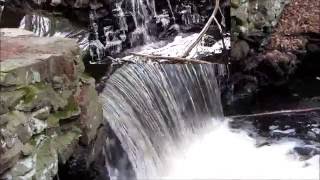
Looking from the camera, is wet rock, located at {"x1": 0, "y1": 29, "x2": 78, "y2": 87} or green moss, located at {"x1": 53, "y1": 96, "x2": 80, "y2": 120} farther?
green moss, located at {"x1": 53, "y1": 96, "x2": 80, "y2": 120}

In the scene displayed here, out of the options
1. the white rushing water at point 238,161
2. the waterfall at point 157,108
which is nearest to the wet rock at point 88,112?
the waterfall at point 157,108

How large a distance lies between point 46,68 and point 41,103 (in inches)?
15.3

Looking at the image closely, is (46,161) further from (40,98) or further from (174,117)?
(174,117)

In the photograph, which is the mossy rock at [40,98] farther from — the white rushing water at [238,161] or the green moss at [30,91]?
the white rushing water at [238,161]

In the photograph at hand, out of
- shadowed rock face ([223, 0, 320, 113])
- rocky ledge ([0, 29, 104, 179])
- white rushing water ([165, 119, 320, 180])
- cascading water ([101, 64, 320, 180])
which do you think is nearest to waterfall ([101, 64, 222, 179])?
cascading water ([101, 64, 320, 180])

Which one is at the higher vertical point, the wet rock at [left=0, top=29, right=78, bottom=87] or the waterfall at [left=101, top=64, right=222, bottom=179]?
the wet rock at [left=0, top=29, right=78, bottom=87]

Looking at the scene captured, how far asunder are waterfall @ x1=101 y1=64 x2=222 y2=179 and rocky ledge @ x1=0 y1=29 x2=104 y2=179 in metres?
0.68

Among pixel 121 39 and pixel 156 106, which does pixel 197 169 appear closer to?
pixel 156 106

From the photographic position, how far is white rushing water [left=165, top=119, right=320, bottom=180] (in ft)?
26.0

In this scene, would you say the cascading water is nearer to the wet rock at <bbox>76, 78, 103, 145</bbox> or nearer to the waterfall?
the waterfall

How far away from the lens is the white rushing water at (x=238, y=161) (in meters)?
7.93

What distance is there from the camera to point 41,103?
18.4ft

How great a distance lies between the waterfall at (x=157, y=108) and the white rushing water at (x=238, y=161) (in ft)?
0.79

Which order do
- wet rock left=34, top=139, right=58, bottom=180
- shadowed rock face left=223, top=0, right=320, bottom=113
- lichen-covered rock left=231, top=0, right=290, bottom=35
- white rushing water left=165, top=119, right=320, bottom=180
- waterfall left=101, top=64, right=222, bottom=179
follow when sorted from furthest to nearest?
1. lichen-covered rock left=231, top=0, right=290, bottom=35
2. shadowed rock face left=223, top=0, right=320, bottom=113
3. white rushing water left=165, top=119, right=320, bottom=180
4. waterfall left=101, top=64, right=222, bottom=179
5. wet rock left=34, top=139, right=58, bottom=180
